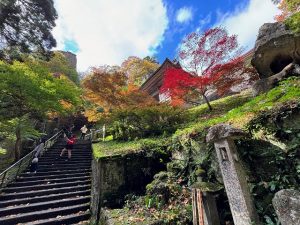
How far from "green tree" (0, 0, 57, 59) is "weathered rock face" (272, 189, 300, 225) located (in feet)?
50.2

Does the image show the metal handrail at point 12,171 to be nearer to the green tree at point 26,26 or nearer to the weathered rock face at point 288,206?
the green tree at point 26,26

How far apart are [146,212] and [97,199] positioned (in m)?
2.01

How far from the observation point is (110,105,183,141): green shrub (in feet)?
34.7

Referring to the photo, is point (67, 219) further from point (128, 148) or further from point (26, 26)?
point (26, 26)

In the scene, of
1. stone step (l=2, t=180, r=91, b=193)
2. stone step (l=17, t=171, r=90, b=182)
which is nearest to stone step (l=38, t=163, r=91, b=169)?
stone step (l=17, t=171, r=90, b=182)

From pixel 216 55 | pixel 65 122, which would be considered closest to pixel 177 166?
pixel 216 55

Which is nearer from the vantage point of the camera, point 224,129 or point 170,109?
point 224,129

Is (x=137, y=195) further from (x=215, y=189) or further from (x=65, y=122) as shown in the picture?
(x=65, y=122)

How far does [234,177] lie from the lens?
3879 mm

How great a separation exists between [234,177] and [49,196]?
7381 millimetres

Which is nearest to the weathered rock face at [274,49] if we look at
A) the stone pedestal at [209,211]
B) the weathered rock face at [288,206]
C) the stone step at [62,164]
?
the stone pedestal at [209,211]

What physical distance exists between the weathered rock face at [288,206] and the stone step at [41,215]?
23.3 ft

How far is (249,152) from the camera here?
4797mm

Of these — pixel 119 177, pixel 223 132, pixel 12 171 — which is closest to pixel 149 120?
pixel 119 177
